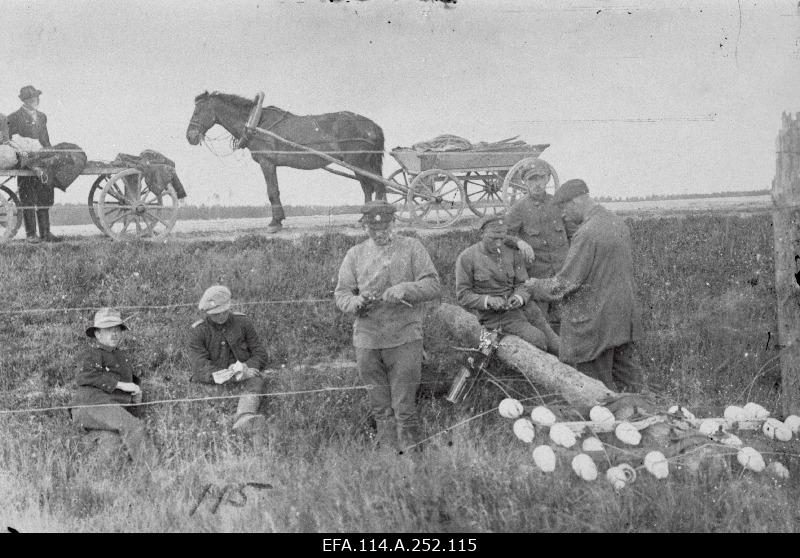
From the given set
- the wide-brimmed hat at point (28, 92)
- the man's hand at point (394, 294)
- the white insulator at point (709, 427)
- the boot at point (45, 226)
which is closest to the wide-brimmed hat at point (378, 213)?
the man's hand at point (394, 294)

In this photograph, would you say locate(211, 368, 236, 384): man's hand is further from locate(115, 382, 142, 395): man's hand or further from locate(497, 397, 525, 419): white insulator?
locate(497, 397, 525, 419): white insulator

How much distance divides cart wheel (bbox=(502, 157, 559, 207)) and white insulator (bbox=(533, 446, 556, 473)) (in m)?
4.09

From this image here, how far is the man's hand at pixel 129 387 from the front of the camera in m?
6.05

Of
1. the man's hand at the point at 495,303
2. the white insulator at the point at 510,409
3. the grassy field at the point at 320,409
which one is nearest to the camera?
the grassy field at the point at 320,409

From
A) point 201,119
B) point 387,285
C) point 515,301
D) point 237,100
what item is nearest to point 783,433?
point 515,301

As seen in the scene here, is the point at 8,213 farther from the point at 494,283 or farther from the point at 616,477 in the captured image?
the point at 616,477

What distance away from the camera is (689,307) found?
8.03 meters

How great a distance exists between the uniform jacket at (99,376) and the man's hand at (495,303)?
3491 mm

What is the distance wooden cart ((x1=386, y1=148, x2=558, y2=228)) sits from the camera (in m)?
8.41

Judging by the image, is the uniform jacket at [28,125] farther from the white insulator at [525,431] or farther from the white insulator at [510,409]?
the white insulator at [525,431]

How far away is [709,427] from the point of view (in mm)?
5301

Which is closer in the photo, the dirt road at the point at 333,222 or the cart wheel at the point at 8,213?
the cart wheel at the point at 8,213
